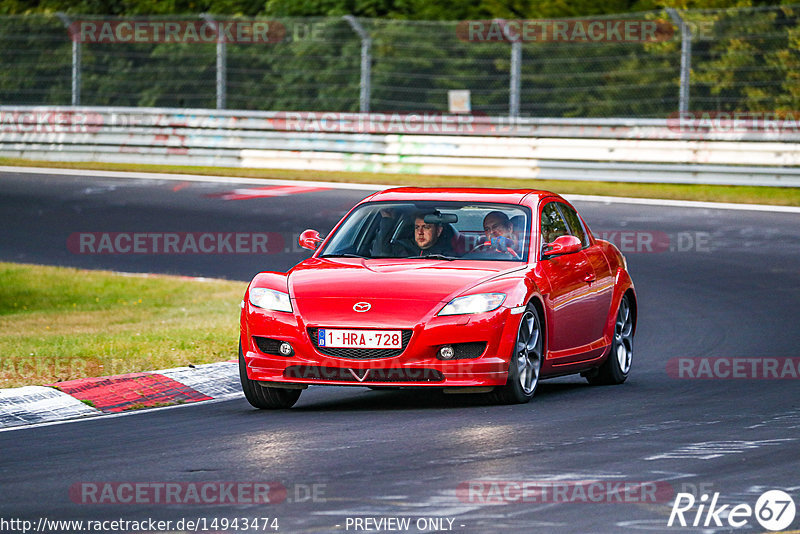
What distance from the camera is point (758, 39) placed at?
2388 cm

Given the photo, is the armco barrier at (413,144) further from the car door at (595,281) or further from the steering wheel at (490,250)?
the steering wheel at (490,250)

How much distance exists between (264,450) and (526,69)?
1878 cm

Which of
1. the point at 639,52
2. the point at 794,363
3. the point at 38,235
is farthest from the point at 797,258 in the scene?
the point at 38,235

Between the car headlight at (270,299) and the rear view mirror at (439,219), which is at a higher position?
the rear view mirror at (439,219)

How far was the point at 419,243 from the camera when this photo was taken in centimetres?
1029

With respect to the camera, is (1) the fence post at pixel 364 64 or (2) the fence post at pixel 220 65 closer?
(1) the fence post at pixel 364 64

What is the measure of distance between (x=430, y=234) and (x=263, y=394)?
1.66 metres

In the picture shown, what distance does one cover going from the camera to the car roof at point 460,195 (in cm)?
1050

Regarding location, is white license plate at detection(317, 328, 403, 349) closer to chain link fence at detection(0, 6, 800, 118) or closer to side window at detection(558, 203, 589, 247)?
side window at detection(558, 203, 589, 247)

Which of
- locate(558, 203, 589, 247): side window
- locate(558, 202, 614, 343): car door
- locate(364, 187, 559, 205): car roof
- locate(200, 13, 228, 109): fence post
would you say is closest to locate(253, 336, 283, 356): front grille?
locate(364, 187, 559, 205): car roof

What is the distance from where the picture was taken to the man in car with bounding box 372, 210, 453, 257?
10232 mm

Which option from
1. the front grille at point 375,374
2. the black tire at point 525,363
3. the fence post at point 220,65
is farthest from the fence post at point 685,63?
the front grille at point 375,374

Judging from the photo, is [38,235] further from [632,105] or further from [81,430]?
[81,430]

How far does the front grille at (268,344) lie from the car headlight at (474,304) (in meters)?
1.04
